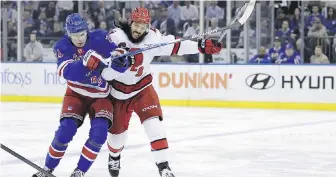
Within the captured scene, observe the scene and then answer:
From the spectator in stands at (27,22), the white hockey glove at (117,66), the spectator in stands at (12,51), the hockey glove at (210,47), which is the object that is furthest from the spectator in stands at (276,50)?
the white hockey glove at (117,66)

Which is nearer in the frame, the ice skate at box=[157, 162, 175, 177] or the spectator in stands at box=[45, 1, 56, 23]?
the ice skate at box=[157, 162, 175, 177]

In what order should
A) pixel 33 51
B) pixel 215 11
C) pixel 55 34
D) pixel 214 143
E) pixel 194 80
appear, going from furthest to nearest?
1. pixel 55 34
2. pixel 33 51
3. pixel 215 11
4. pixel 194 80
5. pixel 214 143

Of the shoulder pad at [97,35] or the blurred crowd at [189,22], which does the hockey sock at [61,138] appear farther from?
the blurred crowd at [189,22]

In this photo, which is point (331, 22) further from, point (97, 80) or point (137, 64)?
point (97, 80)

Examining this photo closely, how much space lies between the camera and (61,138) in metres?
4.75

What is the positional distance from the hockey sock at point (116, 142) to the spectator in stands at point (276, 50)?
6521 mm

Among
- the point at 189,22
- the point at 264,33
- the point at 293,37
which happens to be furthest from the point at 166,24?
the point at 293,37

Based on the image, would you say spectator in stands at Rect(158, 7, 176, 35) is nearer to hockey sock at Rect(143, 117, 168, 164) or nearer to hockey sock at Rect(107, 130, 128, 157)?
hockey sock at Rect(107, 130, 128, 157)

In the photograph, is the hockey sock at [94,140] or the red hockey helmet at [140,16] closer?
the hockey sock at [94,140]

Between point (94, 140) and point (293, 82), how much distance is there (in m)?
6.82

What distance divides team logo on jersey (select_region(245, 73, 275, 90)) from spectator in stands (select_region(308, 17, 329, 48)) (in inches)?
31.6

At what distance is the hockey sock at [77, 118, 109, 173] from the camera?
4.70 m

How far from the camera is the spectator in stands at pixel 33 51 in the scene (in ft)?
41.9

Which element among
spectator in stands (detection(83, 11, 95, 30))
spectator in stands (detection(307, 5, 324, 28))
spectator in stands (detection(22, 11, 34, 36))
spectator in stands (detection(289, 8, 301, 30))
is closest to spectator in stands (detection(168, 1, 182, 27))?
spectator in stands (detection(83, 11, 95, 30))
